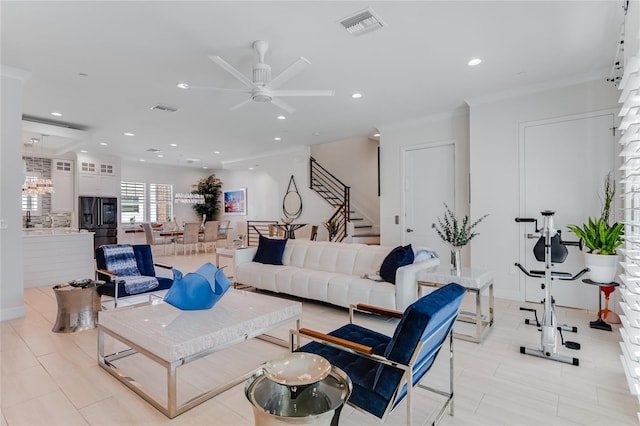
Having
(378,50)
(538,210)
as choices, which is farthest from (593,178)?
(378,50)

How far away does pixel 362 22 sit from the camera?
286 cm

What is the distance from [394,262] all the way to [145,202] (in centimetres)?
1002

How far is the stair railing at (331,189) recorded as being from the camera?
7.95 m

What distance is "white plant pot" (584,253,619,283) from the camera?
3.09 meters

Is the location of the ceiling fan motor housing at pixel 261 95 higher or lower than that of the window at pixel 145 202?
higher

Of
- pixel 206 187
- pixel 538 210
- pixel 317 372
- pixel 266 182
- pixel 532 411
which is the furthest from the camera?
pixel 206 187

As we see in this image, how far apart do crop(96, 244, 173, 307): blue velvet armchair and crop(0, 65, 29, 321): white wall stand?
94cm

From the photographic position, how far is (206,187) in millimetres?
12203

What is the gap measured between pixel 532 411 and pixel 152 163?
38.8 ft

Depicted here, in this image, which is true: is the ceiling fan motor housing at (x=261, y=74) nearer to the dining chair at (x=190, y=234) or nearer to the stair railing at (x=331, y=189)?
the stair railing at (x=331, y=189)

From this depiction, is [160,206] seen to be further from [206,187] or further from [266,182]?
[266,182]

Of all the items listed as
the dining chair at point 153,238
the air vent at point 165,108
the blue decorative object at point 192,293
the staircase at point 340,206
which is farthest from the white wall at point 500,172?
the dining chair at point 153,238

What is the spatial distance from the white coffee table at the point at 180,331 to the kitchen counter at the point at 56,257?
12.8ft

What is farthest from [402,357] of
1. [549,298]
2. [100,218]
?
[100,218]
